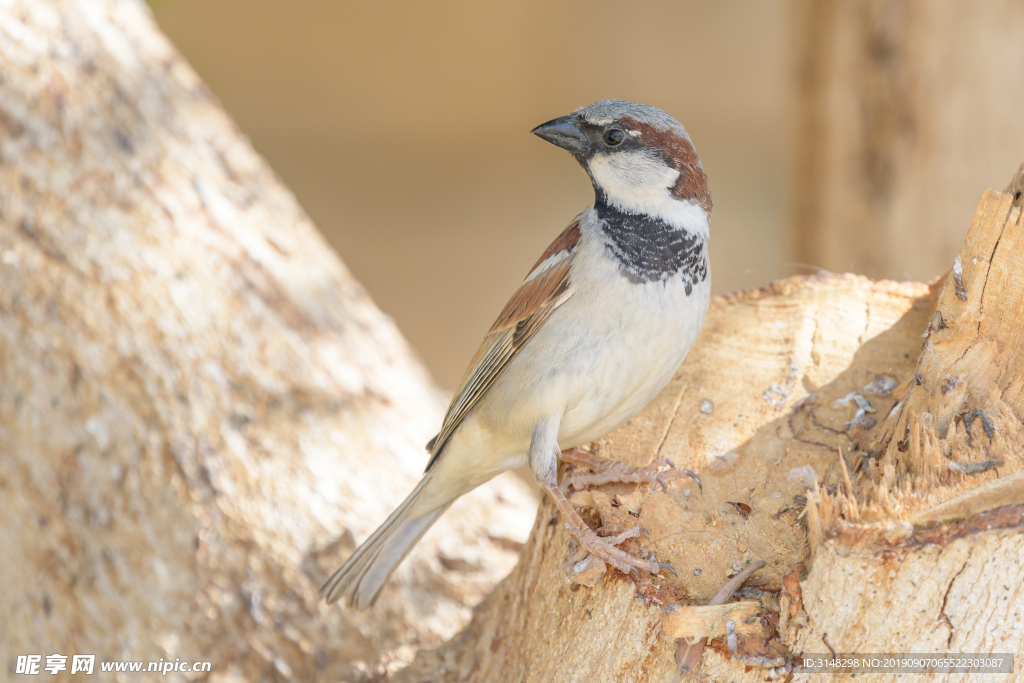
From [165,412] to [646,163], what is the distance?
154 centimetres

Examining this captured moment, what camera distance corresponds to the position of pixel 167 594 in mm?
2234

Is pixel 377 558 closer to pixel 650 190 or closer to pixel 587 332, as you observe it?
pixel 587 332

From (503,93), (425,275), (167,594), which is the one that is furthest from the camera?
(425,275)

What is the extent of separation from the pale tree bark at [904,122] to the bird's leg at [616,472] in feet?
7.27

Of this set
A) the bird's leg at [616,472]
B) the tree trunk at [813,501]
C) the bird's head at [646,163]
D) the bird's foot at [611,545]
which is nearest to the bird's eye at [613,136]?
the bird's head at [646,163]

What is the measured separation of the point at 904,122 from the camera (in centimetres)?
397

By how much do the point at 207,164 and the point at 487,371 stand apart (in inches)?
47.0

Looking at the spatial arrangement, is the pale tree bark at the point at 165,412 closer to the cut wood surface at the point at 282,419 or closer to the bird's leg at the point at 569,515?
the cut wood surface at the point at 282,419

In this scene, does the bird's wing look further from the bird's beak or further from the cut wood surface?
the cut wood surface

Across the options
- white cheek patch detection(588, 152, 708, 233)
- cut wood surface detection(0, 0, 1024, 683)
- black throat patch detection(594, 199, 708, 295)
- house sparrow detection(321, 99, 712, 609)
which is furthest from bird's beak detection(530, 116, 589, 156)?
cut wood surface detection(0, 0, 1024, 683)

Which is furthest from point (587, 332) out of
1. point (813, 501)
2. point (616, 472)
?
point (813, 501)

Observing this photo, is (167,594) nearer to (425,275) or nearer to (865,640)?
(865,640)

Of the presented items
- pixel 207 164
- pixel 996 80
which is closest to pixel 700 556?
pixel 207 164

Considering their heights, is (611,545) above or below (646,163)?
below
